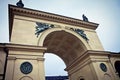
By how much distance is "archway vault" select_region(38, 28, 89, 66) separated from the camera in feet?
51.1

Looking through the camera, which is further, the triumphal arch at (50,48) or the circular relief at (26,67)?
the triumphal arch at (50,48)

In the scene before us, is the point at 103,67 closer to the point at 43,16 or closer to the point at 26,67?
the point at 26,67

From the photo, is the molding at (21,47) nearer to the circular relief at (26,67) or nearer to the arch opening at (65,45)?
the circular relief at (26,67)

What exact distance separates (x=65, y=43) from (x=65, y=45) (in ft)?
1.42

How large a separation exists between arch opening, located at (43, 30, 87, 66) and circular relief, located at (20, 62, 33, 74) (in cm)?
488

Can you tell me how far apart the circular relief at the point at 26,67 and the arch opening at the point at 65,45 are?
16.0 ft

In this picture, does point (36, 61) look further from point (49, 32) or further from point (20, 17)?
point (20, 17)

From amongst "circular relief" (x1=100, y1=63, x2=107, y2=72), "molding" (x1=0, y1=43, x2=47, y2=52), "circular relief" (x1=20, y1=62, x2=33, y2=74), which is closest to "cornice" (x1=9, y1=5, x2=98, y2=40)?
"molding" (x1=0, y1=43, x2=47, y2=52)

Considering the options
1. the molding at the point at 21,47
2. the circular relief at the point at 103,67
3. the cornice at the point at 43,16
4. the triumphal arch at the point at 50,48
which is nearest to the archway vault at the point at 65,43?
the triumphal arch at the point at 50,48

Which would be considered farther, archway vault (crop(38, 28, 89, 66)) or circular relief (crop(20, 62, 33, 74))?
archway vault (crop(38, 28, 89, 66))

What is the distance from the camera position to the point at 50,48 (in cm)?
1816

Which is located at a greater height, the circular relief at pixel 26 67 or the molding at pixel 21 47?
the molding at pixel 21 47

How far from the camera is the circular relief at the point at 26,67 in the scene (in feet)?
34.8

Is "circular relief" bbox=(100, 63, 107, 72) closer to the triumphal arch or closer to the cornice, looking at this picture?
the triumphal arch
